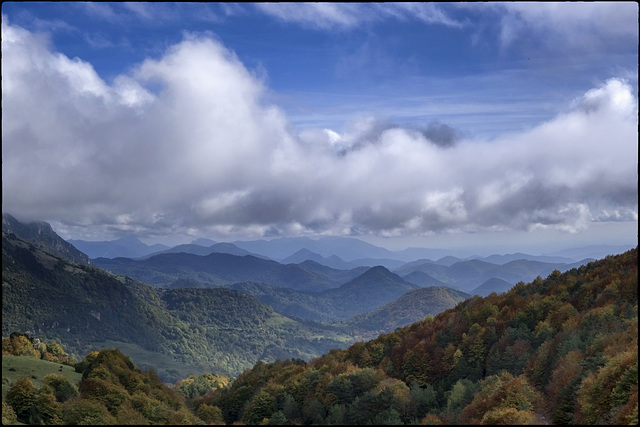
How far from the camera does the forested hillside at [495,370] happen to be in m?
60.9

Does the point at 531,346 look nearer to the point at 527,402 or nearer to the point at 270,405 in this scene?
the point at 527,402

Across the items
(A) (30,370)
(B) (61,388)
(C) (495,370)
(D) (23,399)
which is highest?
(C) (495,370)

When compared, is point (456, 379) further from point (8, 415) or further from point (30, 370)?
point (30, 370)

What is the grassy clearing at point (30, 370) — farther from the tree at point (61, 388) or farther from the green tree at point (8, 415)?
the green tree at point (8, 415)

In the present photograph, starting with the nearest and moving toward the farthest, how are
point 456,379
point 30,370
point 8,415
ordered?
point 8,415 < point 30,370 < point 456,379

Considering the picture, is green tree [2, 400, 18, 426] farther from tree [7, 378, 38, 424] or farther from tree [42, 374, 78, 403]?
tree [42, 374, 78, 403]

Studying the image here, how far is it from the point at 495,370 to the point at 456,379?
911cm

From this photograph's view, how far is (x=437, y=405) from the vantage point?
85.9 meters

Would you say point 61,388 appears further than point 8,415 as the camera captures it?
Yes

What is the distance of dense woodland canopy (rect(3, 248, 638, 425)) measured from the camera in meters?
63.6

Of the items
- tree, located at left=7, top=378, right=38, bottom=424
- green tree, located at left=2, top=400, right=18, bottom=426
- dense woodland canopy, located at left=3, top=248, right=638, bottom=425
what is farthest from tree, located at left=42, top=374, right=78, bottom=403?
green tree, located at left=2, top=400, right=18, bottom=426

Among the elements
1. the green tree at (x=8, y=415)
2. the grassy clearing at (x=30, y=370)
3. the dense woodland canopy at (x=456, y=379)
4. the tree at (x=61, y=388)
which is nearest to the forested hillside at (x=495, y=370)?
the dense woodland canopy at (x=456, y=379)

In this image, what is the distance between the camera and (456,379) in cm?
10469


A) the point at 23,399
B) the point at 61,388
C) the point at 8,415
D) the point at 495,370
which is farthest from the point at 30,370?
the point at 495,370
